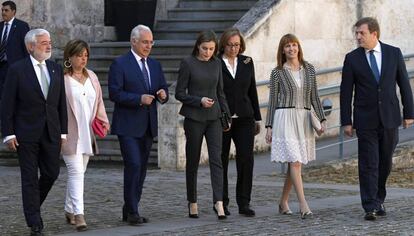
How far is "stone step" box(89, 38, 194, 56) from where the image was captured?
1862 centimetres

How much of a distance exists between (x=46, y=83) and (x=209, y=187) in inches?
165

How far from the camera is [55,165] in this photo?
10391mm

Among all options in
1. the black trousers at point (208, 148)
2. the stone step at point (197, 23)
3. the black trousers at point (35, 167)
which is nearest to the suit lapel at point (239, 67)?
the black trousers at point (208, 148)

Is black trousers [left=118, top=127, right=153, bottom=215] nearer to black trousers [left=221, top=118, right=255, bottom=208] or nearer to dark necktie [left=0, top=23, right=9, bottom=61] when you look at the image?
black trousers [left=221, top=118, right=255, bottom=208]

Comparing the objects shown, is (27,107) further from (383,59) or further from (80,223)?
(383,59)

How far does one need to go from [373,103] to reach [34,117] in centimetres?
331

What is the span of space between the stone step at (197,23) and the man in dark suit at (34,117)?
938 centimetres

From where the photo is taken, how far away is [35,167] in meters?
10.2

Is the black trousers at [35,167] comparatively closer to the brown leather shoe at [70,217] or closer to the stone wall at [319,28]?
the brown leather shoe at [70,217]

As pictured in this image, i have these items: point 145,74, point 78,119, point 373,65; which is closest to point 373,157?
point 373,65

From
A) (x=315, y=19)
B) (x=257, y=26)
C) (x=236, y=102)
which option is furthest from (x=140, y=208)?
(x=315, y=19)

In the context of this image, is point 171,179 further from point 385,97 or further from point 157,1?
point 157,1

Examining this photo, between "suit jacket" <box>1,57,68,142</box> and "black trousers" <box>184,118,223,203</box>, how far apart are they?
156 cm

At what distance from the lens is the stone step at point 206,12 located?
65.3 ft
